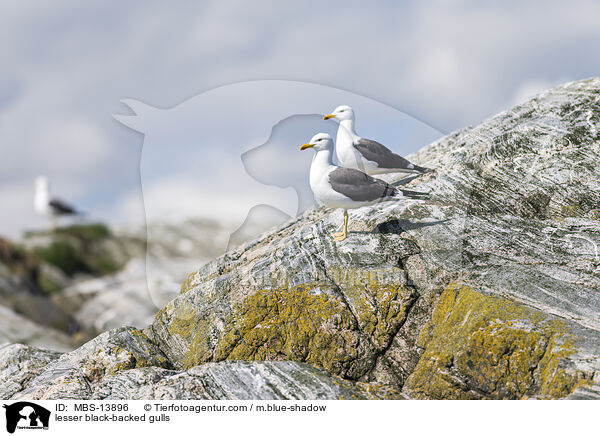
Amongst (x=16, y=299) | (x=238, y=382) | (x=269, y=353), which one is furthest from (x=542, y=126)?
(x=16, y=299)

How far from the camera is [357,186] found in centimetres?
677

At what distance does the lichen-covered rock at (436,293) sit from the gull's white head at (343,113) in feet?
4.79

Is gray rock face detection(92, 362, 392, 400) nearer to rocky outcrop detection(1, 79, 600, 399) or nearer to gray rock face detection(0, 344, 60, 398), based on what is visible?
rocky outcrop detection(1, 79, 600, 399)

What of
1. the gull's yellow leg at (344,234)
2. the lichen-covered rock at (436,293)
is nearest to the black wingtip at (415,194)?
the lichen-covered rock at (436,293)

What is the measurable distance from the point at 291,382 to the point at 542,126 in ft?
21.8

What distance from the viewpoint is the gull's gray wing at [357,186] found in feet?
22.1

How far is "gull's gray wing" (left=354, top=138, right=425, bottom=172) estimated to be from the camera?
7.39 metres

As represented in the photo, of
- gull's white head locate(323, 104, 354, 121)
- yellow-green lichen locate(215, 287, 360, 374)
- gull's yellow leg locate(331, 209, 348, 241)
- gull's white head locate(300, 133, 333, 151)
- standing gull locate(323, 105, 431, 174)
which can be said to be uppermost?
gull's white head locate(323, 104, 354, 121)

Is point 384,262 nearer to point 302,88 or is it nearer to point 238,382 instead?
point 238,382

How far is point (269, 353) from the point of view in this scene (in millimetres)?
6453

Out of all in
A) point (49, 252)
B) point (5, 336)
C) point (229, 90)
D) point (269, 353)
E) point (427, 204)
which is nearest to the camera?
point (269, 353)

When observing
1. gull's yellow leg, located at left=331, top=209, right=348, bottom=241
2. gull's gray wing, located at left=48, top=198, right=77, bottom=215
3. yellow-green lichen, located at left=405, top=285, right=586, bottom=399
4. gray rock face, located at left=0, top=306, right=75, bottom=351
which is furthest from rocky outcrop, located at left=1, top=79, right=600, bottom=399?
gull's gray wing, located at left=48, top=198, right=77, bottom=215

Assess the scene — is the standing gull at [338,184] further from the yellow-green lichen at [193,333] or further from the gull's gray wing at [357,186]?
the yellow-green lichen at [193,333]
